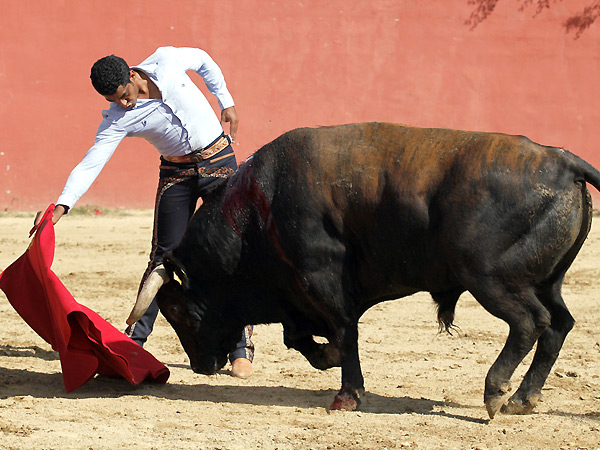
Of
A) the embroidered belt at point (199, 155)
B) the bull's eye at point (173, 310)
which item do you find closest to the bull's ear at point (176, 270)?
the bull's eye at point (173, 310)

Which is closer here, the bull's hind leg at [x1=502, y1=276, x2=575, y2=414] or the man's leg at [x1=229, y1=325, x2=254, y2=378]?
the bull's hind leg at [x1=502, y1=276, x2=575, y2=414]

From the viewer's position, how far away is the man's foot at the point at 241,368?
529 centimetres

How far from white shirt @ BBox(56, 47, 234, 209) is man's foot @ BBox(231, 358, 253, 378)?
A: 1274 millimetres

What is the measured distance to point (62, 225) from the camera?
11578 millimetres

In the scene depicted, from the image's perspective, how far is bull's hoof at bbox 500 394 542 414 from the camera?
4344mm

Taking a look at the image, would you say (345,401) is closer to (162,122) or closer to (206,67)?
(162,122)

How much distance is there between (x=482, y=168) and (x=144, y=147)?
930 centimetres

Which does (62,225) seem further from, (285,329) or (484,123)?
(285,329)

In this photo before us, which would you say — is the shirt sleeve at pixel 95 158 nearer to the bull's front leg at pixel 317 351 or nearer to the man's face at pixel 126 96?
the man's face at pixel 126 96

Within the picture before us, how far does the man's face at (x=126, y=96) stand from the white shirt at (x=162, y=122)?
0.20 feet

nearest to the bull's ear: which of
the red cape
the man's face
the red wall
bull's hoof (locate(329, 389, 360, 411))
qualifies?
the red cape

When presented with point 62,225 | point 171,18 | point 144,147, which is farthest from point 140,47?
point 62,225

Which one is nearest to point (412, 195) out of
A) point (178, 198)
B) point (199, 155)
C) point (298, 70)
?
point (199, 155)

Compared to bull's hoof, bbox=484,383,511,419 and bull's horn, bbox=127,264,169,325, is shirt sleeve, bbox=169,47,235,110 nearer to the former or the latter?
bull's horn, bbox=127,264,169,325
